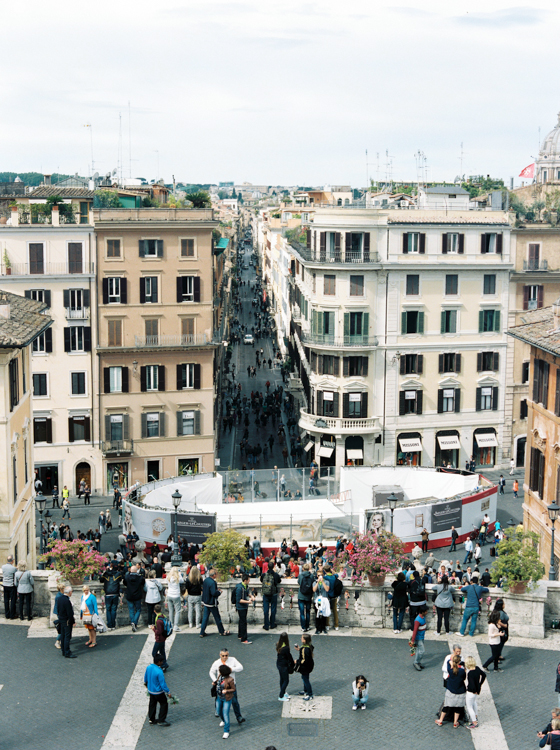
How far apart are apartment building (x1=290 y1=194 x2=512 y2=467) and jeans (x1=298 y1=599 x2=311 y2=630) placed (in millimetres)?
35215

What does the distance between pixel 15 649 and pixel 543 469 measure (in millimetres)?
20792

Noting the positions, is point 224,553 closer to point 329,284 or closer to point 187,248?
point 187,248

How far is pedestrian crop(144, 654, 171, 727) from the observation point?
65.1ft

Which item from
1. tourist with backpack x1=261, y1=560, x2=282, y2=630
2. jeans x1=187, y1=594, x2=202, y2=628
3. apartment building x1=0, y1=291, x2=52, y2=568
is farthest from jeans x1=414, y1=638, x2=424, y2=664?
apartment building x1=0, y1=291, x2=52, y2=568

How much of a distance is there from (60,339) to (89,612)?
35.2 metres

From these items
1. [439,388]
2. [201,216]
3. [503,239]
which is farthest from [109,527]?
[503,239]

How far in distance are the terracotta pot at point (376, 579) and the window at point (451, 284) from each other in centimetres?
3812

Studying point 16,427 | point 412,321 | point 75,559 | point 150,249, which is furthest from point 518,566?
point 150,249

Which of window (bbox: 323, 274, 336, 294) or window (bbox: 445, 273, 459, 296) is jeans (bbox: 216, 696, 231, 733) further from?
window (bbox: 445, 273, 459, 296)

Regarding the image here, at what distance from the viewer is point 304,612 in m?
25.5

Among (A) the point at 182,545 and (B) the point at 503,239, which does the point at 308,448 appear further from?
(A) the point at 182,545

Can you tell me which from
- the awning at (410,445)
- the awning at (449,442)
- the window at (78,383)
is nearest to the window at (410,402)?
the awning at (410,445)

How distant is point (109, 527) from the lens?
51.1 metres

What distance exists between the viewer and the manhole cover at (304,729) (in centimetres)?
2028
